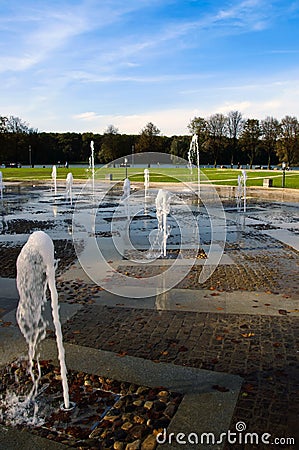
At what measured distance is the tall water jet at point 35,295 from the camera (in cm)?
406

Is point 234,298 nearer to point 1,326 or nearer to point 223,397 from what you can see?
point 223,397

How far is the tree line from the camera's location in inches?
2872

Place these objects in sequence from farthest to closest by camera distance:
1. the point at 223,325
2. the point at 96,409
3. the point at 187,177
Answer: the point at 187,177
the point at 223,325
the point at 96,409

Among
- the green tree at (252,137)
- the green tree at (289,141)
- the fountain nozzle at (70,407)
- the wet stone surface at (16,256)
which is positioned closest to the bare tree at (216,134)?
the green tree at (252,137)

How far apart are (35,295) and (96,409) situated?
201 cm

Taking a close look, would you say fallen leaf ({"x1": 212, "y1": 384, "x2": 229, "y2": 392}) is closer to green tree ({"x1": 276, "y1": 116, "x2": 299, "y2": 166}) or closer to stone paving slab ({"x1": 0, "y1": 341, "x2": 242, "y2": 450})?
stone paving slab ({"x1": 0, "y1": 341, "x2": 242, "y2": 450})

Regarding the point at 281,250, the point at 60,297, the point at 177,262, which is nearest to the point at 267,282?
the point at 177,262

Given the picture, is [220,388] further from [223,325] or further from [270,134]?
[270,134]

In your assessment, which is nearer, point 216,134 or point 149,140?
point 149,140

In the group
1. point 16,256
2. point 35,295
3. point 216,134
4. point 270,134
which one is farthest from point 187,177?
point 35,295

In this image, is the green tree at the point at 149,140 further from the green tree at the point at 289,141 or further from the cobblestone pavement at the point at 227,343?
the cobblestone pavement at the point at 227,343

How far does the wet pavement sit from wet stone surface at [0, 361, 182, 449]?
0.66 metres

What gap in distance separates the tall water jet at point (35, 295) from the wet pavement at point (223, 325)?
46 centimetres

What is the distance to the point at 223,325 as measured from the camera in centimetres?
575
